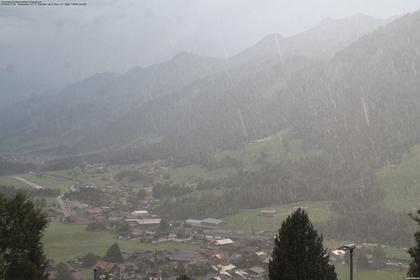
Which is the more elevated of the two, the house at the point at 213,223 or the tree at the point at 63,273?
the house at the point at 213,223

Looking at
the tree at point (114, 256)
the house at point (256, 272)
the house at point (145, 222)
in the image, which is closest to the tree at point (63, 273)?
the tree at point (114, 256)

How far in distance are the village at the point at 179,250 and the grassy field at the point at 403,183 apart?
32.1 metres

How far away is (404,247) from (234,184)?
9306 cm

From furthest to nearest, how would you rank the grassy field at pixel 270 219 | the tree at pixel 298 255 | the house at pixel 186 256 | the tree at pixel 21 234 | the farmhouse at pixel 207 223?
the farmhouse at pixel 207 223 < the grassy field at pixel 270 219 < the house at pixel 186 256 < the tree at pixel 21 234 < the tree at pixel 298 255

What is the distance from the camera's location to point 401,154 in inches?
7156

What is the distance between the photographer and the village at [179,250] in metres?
92.7

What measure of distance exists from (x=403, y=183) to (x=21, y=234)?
14395cm

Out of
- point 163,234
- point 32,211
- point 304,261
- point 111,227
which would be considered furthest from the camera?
point 111,227

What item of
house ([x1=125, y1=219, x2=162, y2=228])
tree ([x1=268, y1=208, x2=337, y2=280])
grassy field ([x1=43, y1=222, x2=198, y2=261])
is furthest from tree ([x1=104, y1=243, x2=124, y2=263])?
tree ([x1=268, y1=208, x2=337, y2=280])

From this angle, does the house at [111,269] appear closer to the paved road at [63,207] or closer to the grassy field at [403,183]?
the paved road at [63,207]

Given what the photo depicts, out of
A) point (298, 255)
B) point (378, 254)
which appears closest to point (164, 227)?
point (378, 254)

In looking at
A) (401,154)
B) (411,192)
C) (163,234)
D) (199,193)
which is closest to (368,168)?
(401,154)

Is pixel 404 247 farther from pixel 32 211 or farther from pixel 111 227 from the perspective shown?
pixel 32 211

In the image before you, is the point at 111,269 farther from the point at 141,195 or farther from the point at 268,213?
the point at 141,195
